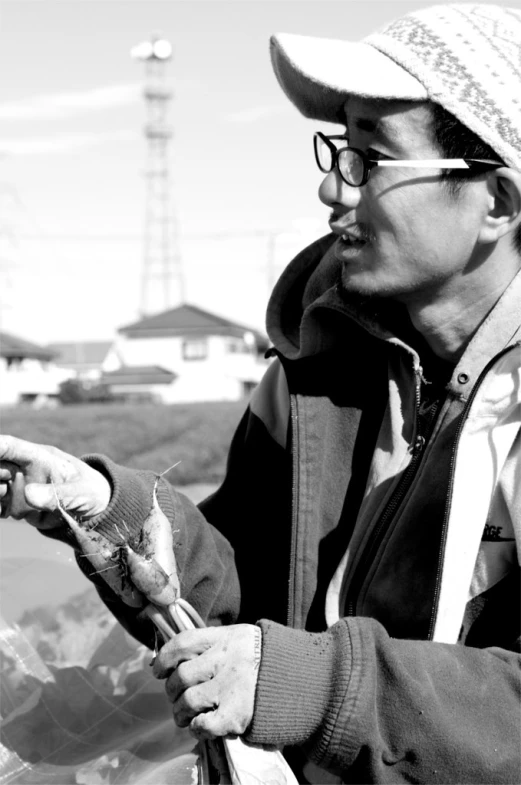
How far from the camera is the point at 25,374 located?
2128 inches

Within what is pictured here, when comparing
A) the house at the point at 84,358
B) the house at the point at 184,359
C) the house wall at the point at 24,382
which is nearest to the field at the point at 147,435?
the house at the point at 184,359

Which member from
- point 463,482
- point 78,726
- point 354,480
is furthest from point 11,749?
point 463,482

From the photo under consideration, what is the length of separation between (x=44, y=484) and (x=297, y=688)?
63 centimetres

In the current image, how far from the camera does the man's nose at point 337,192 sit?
216 centimetres

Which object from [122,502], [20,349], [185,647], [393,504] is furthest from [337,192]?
[20,349]

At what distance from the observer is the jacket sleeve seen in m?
1.71

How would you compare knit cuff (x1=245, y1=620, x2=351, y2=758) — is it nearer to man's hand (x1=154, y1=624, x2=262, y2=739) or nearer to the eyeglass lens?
man's hand (x1=154, y1=624, x2=262, y2=739)

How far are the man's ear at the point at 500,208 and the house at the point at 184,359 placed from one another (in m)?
49.6

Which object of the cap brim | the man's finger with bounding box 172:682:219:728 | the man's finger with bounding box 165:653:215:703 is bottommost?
the man's finger with bounding box 172:682:219:728

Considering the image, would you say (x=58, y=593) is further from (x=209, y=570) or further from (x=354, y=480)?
(x=354, y=480)

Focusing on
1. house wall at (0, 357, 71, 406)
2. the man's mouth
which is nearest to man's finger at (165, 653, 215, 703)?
the man's mouth

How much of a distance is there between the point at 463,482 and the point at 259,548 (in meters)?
0.76

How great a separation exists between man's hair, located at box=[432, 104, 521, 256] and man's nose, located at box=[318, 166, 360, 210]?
20 centimetres

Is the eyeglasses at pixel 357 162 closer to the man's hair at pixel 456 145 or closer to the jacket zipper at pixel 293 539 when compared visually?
the man's hair at pixel 456 145
